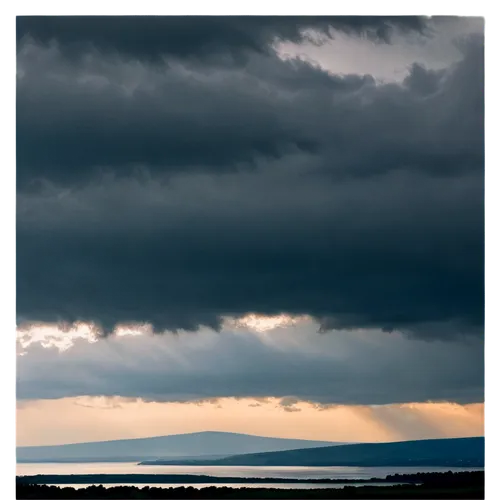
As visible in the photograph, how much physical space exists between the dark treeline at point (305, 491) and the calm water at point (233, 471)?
0.20 metres

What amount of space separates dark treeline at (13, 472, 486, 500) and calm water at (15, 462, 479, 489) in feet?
0.65

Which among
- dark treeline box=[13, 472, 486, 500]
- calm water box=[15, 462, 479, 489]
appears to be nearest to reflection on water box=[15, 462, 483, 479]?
calm water box=[15, 462, 479, 489]

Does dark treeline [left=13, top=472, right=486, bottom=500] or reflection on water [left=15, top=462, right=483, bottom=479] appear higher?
reflection on water [left=15, top=462, right=483, bottom=479]

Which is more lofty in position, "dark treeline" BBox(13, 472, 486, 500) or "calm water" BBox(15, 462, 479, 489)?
"calm water" BBox(15, 462, 479, 489)

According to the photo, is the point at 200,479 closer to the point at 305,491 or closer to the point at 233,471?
the point at 233,471

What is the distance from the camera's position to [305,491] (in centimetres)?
4200

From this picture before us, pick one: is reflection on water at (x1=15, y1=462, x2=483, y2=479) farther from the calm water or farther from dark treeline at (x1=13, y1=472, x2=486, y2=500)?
dark treeline at (x1=13, y1=472, x2=486, y2=500)

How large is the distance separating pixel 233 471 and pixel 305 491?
2830mm

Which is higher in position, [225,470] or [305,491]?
[225,470]

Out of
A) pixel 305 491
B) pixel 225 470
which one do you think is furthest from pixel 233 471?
pixel 305 491

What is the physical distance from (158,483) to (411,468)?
9.64 m

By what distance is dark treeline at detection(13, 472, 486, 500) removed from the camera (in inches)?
1639
